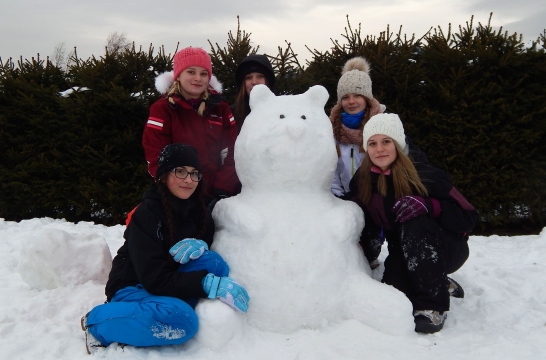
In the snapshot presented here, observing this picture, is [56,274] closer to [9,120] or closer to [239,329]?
[239,329]

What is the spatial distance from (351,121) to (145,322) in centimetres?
227

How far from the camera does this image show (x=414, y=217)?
2.88m

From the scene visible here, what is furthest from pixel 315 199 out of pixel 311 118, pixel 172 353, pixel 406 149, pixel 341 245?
pixel 172 353

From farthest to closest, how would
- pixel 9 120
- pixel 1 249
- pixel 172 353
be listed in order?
1. pixel 9 120
2. pixel 1 249
3. pixel 172 353

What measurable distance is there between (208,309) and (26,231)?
4.19 metres

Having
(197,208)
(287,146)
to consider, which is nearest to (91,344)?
(197,208)

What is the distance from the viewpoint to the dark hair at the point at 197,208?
2.61 m

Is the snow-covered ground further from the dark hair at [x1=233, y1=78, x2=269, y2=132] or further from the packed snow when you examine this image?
the dark hair at [x1=233, y1=78, x2=269, y2=132]

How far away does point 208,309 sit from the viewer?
97.3 inches

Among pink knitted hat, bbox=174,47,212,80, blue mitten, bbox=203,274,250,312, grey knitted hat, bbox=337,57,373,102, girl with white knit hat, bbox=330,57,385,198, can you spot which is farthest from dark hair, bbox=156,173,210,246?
grey knitted hat, bbox=337,57,373,102

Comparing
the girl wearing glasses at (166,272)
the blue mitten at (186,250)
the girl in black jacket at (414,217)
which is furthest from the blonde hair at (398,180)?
the blue mitten at (186,250)

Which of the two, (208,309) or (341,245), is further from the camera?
(341,245)

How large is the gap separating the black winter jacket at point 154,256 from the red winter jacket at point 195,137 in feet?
2.18

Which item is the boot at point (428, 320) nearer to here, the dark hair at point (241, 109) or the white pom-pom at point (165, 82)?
the dark hair at point (241, 109)
